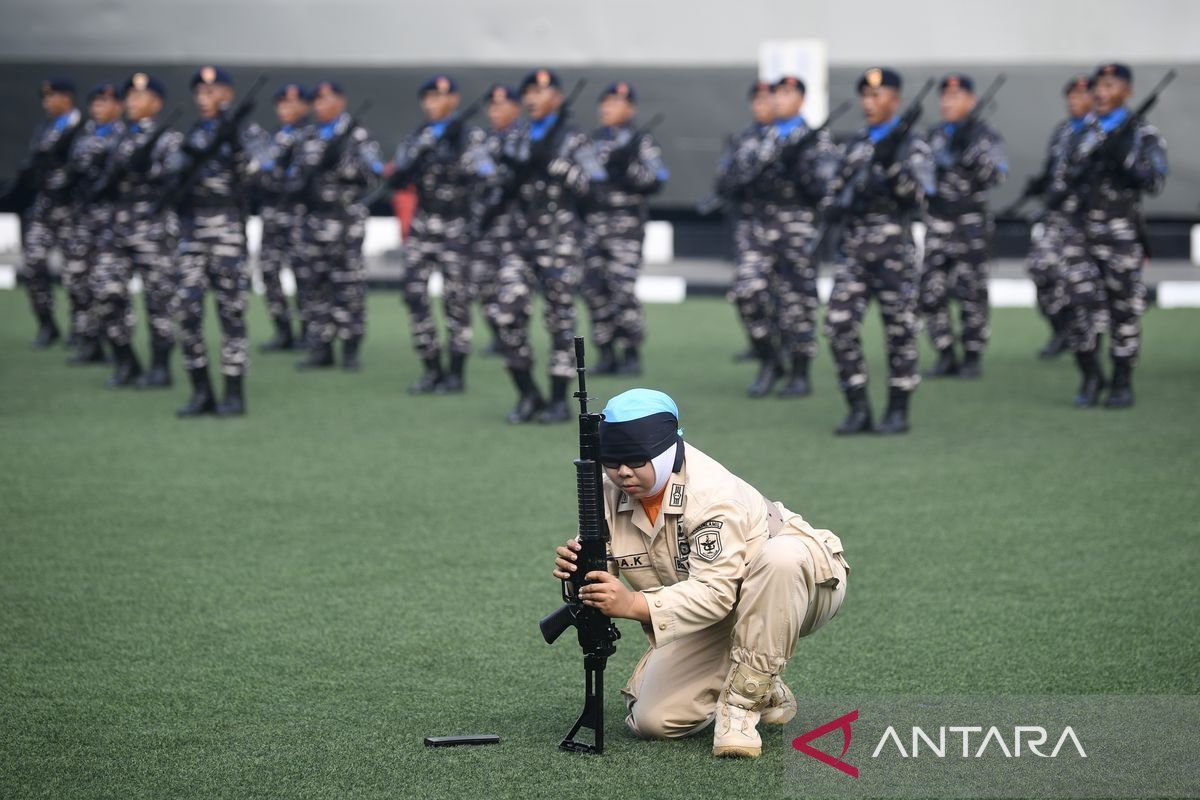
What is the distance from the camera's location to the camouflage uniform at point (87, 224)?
9883mm

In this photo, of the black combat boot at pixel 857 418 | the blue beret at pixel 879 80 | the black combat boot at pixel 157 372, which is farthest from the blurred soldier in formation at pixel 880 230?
the black combat boot at pixel 157 372

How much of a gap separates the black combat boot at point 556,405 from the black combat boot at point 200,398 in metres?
1.92

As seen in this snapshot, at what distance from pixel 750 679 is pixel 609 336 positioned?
6867mm

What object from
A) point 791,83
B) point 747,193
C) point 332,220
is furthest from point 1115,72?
point 332,220

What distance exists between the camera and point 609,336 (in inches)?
406

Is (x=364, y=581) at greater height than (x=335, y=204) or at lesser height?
lesser

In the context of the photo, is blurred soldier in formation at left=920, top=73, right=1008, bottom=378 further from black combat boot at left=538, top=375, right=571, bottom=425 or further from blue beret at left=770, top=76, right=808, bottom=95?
black combat boot at left=538, top=375, right=571, bottom=425

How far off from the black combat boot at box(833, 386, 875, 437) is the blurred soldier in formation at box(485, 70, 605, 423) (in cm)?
157

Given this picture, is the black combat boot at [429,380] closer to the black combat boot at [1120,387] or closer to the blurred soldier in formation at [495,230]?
the blurred soldier in formation at [495,230]

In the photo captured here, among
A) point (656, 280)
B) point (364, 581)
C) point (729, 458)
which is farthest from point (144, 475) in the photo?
point (656, 280)

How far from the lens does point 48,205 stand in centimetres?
1117

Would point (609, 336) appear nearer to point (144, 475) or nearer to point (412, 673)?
point (144, 475)

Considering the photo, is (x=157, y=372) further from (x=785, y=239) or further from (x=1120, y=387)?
(x=1120, y=387)

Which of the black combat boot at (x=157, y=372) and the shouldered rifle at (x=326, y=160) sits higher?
the shouldered rifle at (x=326, y=160)
